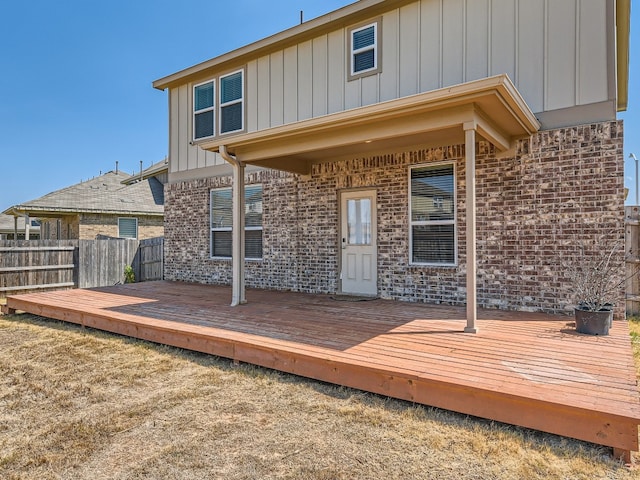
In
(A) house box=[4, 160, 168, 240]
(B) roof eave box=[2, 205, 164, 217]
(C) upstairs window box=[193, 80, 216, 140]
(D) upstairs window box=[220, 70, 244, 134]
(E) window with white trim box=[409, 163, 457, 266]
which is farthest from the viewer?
(A) house box=[4, 160, 168, 240]

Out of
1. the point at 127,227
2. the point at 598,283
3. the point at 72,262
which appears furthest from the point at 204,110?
the point at 127,227

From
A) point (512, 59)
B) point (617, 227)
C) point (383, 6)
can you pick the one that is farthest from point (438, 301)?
point (383, 6)

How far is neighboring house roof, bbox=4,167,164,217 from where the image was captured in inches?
543

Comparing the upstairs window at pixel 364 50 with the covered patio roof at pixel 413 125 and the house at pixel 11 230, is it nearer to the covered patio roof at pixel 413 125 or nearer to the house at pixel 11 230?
the covered patio roof at pixel 413 125

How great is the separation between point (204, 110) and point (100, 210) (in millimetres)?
7885

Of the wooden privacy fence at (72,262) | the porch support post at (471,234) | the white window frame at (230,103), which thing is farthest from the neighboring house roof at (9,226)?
the porch support post at (471,234)

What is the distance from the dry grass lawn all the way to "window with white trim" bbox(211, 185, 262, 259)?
457 centimetres

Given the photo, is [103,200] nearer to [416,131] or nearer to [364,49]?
[364,49]

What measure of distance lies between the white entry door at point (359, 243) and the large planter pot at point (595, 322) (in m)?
3.20

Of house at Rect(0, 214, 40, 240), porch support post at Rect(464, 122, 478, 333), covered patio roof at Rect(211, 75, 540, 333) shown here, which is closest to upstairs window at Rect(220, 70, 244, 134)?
covered patio roof at Rect(211, 75, 540, 333)

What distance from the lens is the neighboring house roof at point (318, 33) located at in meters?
6.43

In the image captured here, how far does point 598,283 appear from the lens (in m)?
4.39

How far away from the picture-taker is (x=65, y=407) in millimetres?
3166

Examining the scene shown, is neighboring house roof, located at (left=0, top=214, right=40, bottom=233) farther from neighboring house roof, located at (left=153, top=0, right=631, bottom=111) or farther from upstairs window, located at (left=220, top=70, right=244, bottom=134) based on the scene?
upstairs window, located at (left=220, top=70, right=244, bottom=134)
